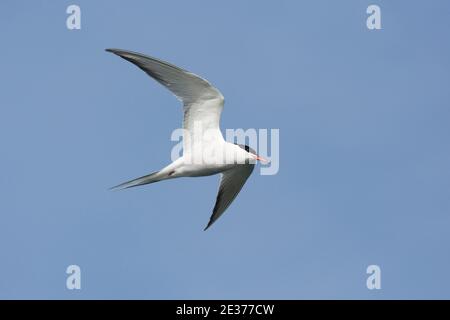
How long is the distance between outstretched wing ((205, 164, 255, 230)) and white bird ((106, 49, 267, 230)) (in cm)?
61

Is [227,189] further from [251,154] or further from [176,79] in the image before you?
[176,79]

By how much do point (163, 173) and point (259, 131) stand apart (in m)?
1.88

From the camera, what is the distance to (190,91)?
12531 mm

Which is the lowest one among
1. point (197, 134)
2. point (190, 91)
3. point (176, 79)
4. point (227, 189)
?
point (227, 189)

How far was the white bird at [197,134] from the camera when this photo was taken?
12.3 meters

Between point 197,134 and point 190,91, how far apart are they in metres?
0.73

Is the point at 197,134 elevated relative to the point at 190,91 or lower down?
lower down

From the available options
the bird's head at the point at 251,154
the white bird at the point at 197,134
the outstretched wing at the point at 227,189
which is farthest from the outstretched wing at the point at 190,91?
the outstretched wing at the point at 227,189

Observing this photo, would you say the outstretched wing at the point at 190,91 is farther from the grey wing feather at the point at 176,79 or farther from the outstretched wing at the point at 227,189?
the outstretched wing at the point at 227,189

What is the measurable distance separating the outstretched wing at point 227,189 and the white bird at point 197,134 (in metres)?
0.61

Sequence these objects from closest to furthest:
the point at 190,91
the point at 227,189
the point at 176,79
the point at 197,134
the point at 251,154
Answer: the point at 176,79 < the point at 190,91 < the point at 197,134 < the point at 251,154 < the point at 227,189

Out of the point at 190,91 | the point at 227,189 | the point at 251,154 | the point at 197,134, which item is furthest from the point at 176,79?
the point at 227,189

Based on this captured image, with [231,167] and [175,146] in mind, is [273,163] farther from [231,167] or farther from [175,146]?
[175,146]
